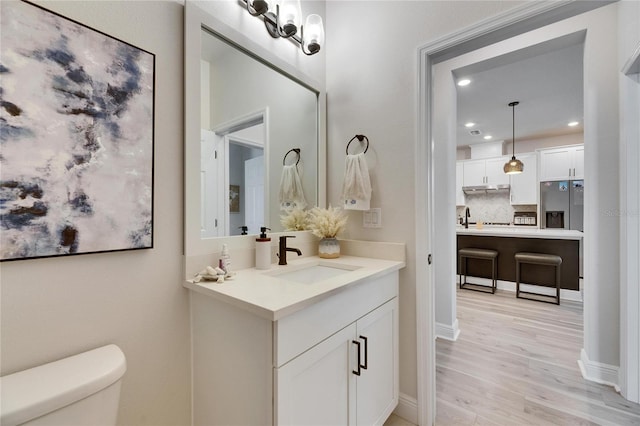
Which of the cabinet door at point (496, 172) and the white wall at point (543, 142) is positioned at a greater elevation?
the white wall at point (543, 142)


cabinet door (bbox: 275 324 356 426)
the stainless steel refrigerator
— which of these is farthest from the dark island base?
cabinet door (bbox: 275 324 356 426)

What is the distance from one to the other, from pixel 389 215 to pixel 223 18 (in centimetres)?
133

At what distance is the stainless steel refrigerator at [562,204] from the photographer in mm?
4973

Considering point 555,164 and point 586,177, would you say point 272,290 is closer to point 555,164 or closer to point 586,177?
point 586,177

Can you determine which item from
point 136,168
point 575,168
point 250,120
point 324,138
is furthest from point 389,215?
point 575,168

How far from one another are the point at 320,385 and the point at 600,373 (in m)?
2.21

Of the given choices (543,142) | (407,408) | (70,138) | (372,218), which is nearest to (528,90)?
(543,142)

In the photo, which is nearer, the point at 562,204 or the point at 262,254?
the point at 262,254

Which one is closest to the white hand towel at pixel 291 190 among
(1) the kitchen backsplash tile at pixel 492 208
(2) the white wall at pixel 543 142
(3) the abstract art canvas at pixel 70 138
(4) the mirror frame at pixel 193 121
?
(4) the mirror frame at pixel 193 121

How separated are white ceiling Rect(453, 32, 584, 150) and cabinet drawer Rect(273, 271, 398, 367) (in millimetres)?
2428

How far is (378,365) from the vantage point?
1367mm

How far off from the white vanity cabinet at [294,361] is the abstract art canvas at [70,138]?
0.47 meters

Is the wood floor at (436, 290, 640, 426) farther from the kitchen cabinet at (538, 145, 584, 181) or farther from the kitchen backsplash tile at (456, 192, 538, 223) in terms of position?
the kitchen backsplash tile at (456, 192, 538, 223)

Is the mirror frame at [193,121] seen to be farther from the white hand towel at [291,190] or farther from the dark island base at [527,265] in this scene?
the dark island base at [527,265]
